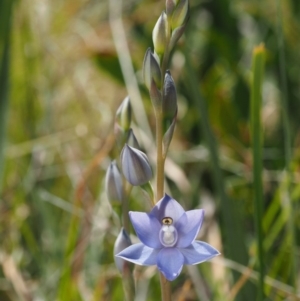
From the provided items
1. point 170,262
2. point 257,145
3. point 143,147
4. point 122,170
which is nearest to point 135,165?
point 122,170

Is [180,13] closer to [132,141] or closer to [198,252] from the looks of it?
[132,141]

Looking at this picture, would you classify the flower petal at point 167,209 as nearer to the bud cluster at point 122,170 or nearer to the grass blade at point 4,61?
the bud cluster at point 122,170

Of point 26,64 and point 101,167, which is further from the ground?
point 26,64

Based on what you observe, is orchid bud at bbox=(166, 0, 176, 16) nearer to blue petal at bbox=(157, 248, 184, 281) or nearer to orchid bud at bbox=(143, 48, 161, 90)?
orchid bud at bbox=(143, 48, 161, 90)

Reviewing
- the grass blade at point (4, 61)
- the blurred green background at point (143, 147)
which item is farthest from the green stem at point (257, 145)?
the grass blade at point (4, 61)

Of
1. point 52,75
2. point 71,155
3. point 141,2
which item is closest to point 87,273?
point 71,155

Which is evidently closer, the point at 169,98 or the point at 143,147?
the point at 169,98

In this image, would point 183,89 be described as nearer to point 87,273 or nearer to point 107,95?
point 107,95
